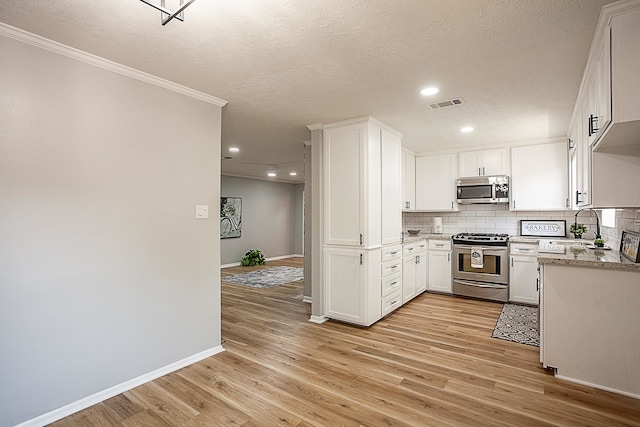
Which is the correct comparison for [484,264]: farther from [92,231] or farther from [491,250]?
[92,231]

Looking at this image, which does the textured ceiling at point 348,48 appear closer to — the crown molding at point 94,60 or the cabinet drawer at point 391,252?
the crown molding at point 94,60

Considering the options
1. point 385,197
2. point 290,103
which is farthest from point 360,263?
point 290,103

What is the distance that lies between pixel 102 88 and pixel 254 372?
2.49 metres

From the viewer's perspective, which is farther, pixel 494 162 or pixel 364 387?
pixel 494 162

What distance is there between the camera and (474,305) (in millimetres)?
4629

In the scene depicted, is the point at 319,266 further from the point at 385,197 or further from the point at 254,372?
the point at 254,372

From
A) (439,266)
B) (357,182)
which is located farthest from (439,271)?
(357,182)

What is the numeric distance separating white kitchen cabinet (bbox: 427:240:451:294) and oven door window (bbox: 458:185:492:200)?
31.5 inches

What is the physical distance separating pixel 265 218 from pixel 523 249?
6.71m

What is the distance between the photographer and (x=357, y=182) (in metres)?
3.72

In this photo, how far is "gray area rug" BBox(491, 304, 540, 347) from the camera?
3.37 m

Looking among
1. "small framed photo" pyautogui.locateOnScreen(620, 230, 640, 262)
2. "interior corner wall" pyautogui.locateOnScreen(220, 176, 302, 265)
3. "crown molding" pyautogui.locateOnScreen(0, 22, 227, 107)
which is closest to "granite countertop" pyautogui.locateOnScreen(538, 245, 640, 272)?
"small framed photo" pyautogui.locateOnScreen(620, 230, 640, 262)

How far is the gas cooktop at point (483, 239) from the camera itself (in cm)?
475

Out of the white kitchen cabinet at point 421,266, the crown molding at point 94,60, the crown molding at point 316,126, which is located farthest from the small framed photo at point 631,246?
the crown molding at point 94,60
